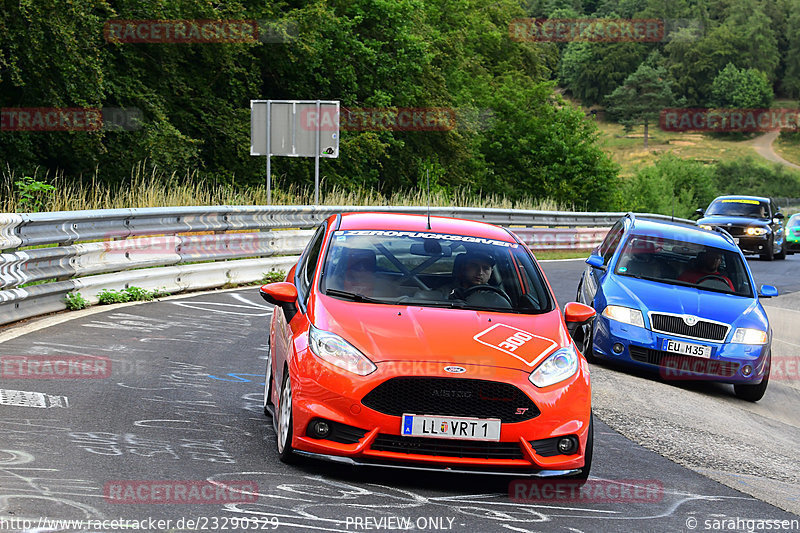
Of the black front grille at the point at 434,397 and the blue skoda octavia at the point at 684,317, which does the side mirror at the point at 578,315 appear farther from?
the blue skoda octavia at the point at 684,317

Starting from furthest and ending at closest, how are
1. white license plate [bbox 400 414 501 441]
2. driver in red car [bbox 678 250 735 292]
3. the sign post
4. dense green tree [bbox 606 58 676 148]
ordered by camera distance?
dense green tree [bbox 606 58 676 148]
the sign post
driver in red car [bbox 678 250 735 292]
white license plate [bbox 400 414 501 441]

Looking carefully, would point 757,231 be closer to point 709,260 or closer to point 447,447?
point 709,260

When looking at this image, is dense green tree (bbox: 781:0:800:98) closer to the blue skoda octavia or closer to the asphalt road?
the blue skoda octavia

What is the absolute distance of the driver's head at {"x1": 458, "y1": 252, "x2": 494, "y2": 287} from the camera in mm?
7105

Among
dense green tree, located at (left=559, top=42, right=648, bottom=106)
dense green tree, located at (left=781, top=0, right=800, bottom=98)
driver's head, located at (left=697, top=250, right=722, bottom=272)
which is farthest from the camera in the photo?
dense green tree, located at (left=781, top=0, right=800, bottom=98)

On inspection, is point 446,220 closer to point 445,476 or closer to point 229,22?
point 445,476

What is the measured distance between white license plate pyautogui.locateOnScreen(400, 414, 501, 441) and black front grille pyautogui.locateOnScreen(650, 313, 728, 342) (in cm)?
571

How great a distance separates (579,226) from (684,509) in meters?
27.7

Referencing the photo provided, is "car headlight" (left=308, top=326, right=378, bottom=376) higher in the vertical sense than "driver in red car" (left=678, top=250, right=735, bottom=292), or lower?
higher

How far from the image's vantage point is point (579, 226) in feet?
109

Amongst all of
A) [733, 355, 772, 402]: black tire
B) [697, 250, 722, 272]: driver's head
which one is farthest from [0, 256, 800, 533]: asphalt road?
[697, 250, 722, 272]: driver's head

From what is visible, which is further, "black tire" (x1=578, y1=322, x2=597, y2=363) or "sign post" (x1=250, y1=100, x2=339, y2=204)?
"sign post" (x1=250, y1=100, x2=339, y2=204)

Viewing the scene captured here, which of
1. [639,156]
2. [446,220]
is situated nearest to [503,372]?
[446,220]

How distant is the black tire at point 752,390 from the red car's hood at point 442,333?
5.28 metres
